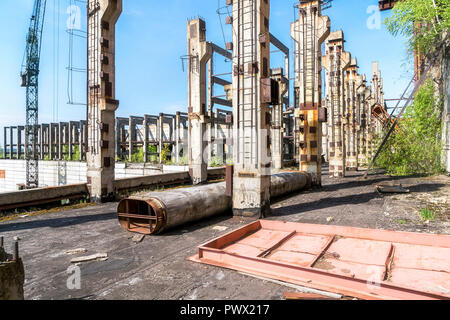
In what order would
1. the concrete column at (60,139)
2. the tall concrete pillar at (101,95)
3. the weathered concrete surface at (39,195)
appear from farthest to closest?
the concrete column at (60,139), the tall concrete pillar at (101,95), the weathered concrete surface at (39,195)

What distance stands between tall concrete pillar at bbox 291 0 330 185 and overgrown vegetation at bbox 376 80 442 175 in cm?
763

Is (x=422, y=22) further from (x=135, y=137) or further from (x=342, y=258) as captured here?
(x=135, y=137)

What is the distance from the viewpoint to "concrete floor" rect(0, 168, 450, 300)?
134 inches

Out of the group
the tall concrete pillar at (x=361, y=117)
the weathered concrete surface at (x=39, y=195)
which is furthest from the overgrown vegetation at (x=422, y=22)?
the weathered concrete surface at (x=39, y=195)

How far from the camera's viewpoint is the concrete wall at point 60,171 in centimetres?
2003

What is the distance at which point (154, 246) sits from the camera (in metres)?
5.14

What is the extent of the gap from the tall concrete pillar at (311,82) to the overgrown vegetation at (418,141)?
7.63 meters

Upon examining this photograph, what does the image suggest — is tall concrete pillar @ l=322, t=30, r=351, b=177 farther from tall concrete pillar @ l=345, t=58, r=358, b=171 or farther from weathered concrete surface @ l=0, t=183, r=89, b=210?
weathered concrete surface @ l=0, t=183, r=89, b=210

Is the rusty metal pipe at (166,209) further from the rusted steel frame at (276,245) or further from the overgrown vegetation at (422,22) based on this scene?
the overgrown vegetation at (422,22)

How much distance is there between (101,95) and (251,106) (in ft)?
18.4

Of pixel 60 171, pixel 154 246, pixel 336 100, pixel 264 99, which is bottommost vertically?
pixel 154 246

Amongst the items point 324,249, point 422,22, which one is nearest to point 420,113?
point 422,22

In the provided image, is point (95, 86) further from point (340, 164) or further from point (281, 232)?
point (340, 164)

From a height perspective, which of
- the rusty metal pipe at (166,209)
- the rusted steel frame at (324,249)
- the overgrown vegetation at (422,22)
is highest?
the overgrown vegetation at (422,22)
